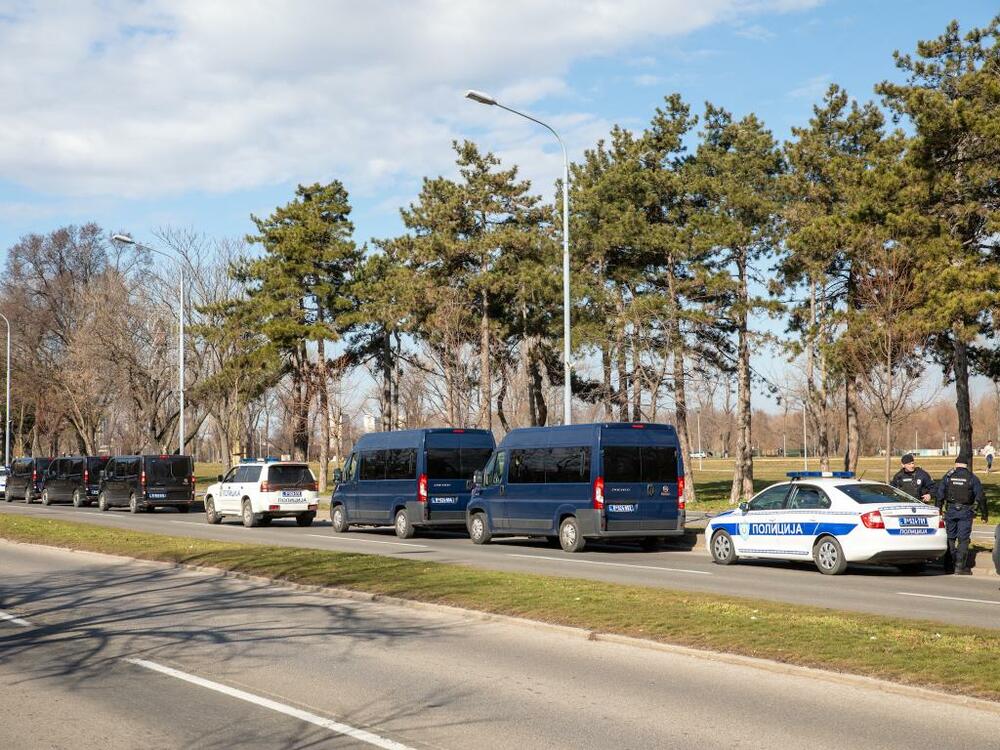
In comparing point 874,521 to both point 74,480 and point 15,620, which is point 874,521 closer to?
point 15,620

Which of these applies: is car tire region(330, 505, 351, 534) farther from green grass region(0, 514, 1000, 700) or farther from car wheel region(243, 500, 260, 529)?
green grass region(0, 514, 1000, 700)

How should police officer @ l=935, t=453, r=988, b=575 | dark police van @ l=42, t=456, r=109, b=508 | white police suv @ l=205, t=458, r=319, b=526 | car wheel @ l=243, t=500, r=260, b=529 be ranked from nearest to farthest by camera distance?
police officer @ l=935, t=453, r=988, b=575 → white police suv @ l=205, t=458, r=319, b=526 → car wheel @ l=243, t=500, r=260, b=529 → dark police van @ l=42, t=456, r=109, b=508

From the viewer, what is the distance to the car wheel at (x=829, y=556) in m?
17.0

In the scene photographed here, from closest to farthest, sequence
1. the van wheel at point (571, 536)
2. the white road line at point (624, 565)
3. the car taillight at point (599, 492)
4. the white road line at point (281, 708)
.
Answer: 1. the white road line at point (281, 708)
2. the white road line at point (624, 565)
3. the car taillight at point (599, 492)
4. the van wheel at point (571, 536)

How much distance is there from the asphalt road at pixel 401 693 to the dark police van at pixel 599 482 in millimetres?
9234

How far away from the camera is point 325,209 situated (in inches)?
2093

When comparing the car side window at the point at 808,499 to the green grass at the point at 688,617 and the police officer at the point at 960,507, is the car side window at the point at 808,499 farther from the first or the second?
the green grass at the point at 688,617

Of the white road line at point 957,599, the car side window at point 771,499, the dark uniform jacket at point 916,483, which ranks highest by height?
the dark uniform jacket at point 916,483

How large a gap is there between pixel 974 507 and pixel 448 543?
11235mm

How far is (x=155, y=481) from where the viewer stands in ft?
128

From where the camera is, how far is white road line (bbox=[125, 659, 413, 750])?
6754 millimetres

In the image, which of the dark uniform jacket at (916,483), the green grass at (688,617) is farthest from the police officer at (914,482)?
the green grass at (688,617)

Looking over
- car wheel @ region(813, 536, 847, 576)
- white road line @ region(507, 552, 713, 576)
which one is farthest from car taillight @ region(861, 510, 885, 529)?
white road line @ region(507, 552, 713, 576)

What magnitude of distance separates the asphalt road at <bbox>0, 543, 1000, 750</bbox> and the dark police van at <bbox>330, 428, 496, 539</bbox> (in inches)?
509
